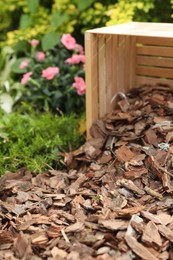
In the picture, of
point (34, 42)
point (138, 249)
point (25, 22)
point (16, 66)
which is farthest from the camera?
point (25, 22)

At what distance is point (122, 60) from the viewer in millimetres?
3574

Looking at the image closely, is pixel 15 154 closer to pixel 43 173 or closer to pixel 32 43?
pixel 43 173

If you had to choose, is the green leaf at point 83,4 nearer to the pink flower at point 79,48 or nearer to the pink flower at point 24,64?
the pink flower at point 79,48

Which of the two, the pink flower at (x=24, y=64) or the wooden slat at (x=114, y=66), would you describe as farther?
the pink flower at (x=24, y=64)

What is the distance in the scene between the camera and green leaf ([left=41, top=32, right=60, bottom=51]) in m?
4.23

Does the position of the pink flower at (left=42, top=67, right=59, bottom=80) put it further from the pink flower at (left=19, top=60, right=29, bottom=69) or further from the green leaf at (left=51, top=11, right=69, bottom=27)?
the green leaf at (left=51, top=11, right=69, bottom=27)

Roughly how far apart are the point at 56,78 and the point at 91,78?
0.89m

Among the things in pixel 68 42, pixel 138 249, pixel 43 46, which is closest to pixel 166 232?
pixel 138 249

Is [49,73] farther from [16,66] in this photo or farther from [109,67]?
[109,67]

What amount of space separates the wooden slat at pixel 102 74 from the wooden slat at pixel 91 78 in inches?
1.8

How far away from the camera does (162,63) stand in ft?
12.0

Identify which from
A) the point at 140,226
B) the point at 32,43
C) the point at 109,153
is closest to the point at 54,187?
the point at 109,153

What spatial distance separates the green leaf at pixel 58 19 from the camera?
170 inches

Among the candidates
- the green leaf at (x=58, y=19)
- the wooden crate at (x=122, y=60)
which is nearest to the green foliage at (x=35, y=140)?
the wooden crate at (x=122, y=60)
